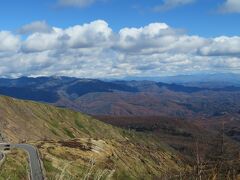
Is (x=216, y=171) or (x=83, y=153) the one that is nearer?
(x=216, y=171)

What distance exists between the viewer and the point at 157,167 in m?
194

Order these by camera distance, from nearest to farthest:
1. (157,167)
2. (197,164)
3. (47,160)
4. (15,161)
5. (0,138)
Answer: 1. (197,164)
2. (15,161)
3. (47,160)
4. (0,138)
5. (157,167)

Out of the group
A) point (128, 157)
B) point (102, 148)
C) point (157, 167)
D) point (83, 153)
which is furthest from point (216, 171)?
point (157, 167)

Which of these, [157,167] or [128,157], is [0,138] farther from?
[157,167]

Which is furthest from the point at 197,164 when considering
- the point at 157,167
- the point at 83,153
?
the point at 157,167

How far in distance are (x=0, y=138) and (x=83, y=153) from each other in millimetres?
45636

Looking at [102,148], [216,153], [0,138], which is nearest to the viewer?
[216,153]

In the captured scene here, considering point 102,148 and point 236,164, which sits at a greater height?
point 236,164

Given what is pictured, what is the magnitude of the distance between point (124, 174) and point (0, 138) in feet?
174

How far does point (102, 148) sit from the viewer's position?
160 metres

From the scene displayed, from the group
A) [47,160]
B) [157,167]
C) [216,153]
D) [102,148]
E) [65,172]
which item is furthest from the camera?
[157,167]

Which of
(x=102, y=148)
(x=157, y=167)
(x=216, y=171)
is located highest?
(x=216, y=171)

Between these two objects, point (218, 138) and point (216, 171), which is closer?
point (216, 171)

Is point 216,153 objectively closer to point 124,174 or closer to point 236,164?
point 236,164
